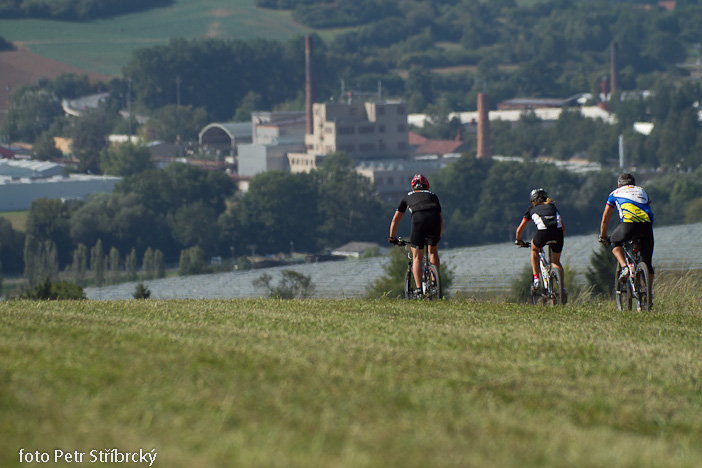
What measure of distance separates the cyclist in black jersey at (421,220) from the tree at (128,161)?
400 feet

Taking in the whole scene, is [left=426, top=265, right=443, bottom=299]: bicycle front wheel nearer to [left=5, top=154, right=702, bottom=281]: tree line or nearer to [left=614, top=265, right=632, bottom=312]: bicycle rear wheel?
[left=614, top=265, right=632, bottom=312]: bicycle rear wheel

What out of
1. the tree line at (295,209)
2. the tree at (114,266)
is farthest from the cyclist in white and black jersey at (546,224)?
the tree line at (295,209)

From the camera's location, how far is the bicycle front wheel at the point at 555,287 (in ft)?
47.6

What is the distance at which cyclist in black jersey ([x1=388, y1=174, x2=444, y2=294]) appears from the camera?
46.6 feet

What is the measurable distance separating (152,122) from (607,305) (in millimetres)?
157597

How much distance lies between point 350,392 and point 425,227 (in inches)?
266

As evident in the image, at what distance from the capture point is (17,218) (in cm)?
10412

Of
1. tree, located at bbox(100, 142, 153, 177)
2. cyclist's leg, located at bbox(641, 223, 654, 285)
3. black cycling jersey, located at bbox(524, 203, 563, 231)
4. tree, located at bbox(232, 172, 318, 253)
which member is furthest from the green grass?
cyclist's leg, located at bbox(641, 223, 654, 285)

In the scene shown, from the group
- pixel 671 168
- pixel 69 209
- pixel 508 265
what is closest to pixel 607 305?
pixel 508 265

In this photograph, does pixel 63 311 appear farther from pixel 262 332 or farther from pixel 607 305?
pixel 607 305

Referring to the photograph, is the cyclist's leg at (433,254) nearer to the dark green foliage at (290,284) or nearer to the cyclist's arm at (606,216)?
the cyclist's arm at (606,216)

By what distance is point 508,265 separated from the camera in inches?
1596

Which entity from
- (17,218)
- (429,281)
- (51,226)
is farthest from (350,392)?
(17,218)

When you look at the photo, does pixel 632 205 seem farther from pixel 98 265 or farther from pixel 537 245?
pixel 98 265
